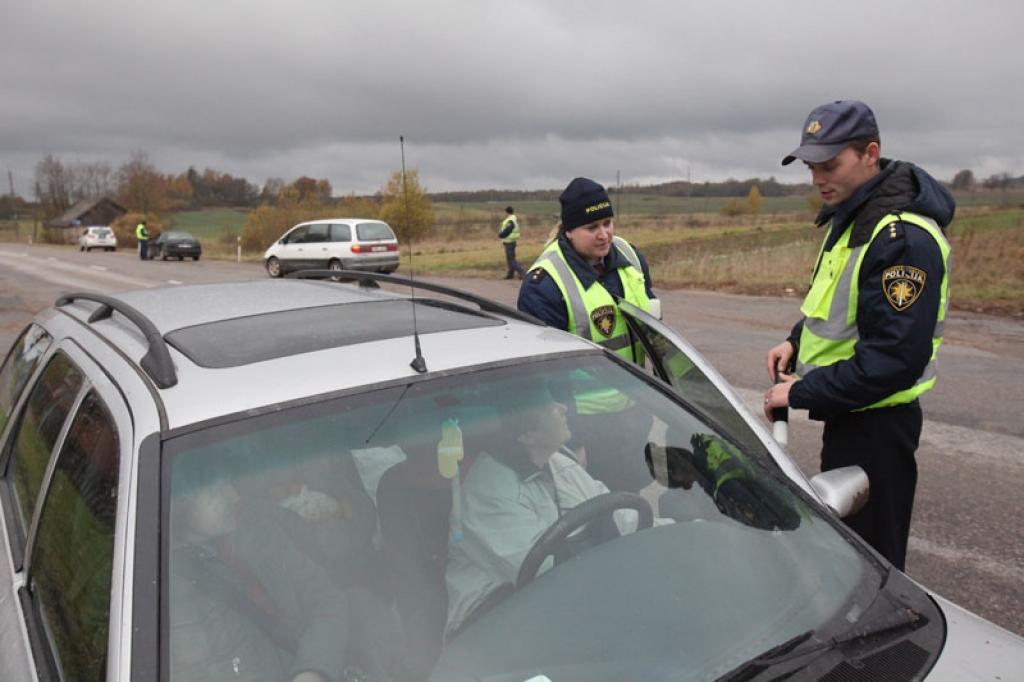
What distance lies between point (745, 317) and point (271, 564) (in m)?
11.1

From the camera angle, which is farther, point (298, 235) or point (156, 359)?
point (298, 235)

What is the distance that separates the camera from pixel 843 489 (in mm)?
2141

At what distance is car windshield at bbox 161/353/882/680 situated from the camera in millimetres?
1453

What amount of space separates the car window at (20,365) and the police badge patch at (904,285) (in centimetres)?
263

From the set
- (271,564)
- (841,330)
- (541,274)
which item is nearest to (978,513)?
(841,330)

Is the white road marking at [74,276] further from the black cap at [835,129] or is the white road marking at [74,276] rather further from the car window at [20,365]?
the black cap at [835,129]

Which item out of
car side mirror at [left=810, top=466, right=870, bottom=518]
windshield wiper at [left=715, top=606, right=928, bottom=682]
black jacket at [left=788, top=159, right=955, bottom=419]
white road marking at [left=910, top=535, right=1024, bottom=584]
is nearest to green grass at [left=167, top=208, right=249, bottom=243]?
white road marking at [left=910, top=535, right=1024, bottom=584]

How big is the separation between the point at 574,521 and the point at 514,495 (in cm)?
18

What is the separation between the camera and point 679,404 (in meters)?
2.15

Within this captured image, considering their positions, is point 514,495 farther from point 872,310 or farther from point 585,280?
point 585,280

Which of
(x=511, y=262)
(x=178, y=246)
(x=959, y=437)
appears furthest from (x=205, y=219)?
(x=959, y=437)

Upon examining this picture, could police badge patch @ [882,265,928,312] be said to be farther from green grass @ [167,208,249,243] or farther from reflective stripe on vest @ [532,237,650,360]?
green grass @ [167,208,249,243]

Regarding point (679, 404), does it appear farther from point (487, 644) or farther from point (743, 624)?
point (487, 644)

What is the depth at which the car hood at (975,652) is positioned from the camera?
4.70 ft
